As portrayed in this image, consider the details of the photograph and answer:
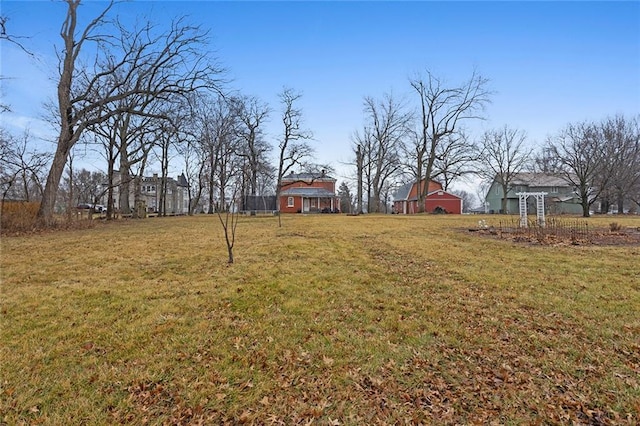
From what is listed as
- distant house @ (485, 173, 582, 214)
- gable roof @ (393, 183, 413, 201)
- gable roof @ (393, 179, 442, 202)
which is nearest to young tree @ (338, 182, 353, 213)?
gable roof @ (393, 183, 413, 201)

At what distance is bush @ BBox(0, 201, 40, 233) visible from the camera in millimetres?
11539

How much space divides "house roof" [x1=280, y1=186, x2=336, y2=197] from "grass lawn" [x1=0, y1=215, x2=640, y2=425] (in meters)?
33.9

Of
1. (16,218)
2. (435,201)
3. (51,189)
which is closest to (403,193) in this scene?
(435,201)

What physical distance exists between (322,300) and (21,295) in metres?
4.57

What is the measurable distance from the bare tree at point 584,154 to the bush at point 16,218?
37711mm

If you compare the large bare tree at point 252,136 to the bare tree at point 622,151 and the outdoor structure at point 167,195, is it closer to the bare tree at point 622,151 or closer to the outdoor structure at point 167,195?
the outdoor structure at point 167,195

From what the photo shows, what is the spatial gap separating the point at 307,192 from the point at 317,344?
37936mm

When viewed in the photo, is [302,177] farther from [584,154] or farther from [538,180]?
[538,180]

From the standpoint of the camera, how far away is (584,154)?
93.1 ft

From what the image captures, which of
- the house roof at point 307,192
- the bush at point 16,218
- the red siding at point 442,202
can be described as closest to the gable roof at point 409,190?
the red siding at point 442,202

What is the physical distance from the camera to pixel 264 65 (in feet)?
47.5

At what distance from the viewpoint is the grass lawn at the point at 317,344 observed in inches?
101

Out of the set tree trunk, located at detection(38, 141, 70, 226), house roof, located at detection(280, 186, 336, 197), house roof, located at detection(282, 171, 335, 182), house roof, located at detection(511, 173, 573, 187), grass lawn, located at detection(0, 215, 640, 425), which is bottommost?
grass lawn, located at detection(0, 215, 640, 425)

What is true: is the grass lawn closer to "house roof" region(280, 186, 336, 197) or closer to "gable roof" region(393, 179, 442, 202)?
"house roof" region(280, 186, 336, 197)
